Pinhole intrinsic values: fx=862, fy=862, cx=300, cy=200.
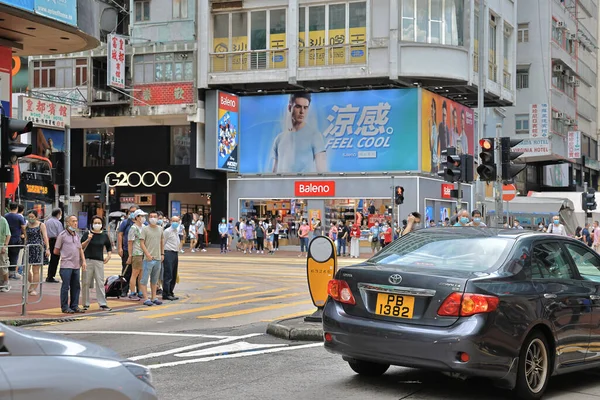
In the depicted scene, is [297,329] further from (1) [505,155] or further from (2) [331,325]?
(1) [505,155]

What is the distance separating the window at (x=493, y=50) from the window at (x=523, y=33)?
15476 millimetres

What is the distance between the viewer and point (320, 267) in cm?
1200

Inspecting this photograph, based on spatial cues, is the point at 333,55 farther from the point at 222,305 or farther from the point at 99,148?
the point at 222,305

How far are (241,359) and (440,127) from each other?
34.9 m

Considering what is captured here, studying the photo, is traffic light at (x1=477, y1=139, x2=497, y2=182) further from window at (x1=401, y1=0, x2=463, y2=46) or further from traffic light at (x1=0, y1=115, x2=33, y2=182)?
window at (x1=401, y1=0, x2=463, y2=46)

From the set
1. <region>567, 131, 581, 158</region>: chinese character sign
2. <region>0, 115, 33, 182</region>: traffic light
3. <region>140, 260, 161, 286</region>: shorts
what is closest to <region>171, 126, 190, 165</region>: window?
<region>140, 260, 161, 286</region>: shorts

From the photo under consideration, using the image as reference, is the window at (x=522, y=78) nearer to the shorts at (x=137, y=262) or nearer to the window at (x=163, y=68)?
the window at (x=163, y=68)

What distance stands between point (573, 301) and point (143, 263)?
1005 centimetres

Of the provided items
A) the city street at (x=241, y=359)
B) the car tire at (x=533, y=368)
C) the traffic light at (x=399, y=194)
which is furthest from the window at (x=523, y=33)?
the car tire at (x=533, y=368)

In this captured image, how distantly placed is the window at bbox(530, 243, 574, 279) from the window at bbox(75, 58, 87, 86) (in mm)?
40446

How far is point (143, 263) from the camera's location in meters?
16.1

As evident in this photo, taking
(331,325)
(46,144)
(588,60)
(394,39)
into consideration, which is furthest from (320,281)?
(588,60)

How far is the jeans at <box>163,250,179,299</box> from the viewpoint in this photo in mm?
17000

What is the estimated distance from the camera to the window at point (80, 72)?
4538cm
